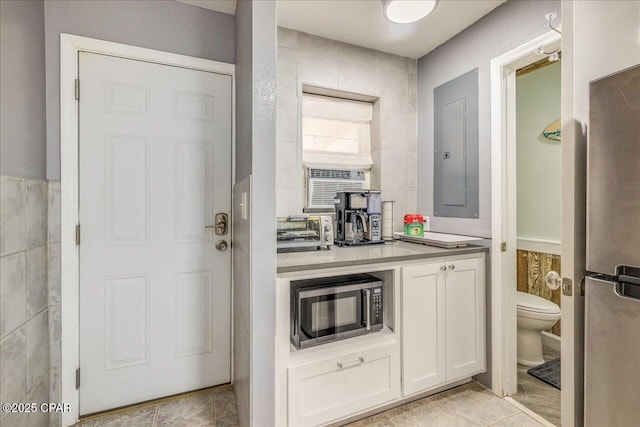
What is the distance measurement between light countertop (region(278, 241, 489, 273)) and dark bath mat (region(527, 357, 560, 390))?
39.3 inches

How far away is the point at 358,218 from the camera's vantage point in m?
2.11

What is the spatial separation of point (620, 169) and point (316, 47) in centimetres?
191

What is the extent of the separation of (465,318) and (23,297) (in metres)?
2.28

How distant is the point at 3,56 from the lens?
1207 millimetres

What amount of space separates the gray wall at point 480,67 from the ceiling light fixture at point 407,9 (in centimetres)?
59

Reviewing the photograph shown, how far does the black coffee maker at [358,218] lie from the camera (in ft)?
6.85

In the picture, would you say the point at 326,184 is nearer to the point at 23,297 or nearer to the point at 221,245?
the point at 221,245

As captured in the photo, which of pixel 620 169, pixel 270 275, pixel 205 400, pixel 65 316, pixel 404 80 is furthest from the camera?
pixel 404 80

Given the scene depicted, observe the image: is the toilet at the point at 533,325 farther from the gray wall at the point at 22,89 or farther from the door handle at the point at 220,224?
the gray wall at the point at 22,89

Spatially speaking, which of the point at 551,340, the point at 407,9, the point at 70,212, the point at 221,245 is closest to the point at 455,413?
the point at 551,340

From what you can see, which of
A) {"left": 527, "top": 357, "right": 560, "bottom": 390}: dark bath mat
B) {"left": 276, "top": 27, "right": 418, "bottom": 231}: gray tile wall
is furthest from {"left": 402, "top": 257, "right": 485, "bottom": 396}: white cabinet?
{"left": 276, "top": 27, "right": 418, "bottom": 231}: gray tile wall

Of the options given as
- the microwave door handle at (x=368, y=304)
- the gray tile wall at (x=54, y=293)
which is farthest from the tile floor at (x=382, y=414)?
the microwave door handle at (x=368, y=304)

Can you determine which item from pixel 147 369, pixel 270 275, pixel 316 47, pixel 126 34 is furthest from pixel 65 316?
pixel 316 47

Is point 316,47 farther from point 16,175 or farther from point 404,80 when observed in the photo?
point 16,175
